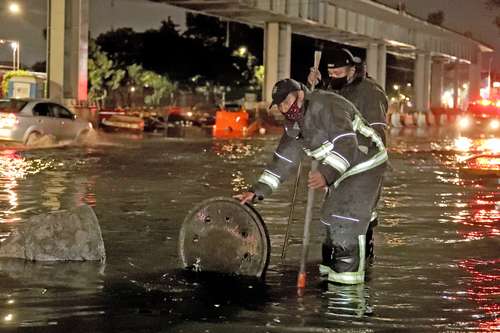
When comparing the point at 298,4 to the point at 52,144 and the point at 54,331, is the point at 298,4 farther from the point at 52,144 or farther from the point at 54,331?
the point at 54,331

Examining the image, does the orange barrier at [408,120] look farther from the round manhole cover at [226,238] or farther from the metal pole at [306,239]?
the metal pole at [306,239]

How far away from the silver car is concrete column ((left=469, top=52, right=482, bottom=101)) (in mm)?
71476

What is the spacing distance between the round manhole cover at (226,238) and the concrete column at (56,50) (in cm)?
2963

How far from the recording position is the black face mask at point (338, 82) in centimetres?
757

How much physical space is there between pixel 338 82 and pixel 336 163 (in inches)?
63.4

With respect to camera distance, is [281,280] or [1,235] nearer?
[281,280]

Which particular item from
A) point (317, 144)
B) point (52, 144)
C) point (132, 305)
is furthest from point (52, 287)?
A: point (52, 144)

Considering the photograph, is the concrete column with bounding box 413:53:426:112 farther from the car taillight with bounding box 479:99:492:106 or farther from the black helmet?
the black helmet

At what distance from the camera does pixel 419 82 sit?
75.2m

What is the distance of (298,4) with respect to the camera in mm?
47500

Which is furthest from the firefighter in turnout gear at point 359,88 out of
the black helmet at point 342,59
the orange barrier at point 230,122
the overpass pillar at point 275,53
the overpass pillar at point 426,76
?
the overpass pillar at point 426,76

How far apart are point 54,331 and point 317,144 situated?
2327mm

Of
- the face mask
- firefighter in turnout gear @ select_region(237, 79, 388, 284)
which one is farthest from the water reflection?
the face mask

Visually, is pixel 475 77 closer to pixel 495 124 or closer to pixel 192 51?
pixel 192 51
